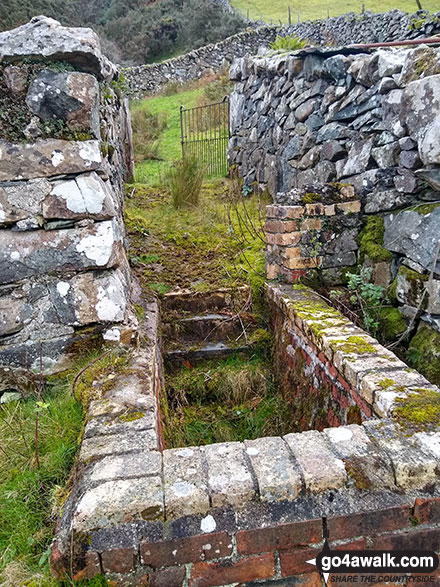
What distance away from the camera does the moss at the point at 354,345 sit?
245 cm

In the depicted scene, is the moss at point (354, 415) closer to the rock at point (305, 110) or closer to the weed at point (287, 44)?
the rock at point (305, 110)

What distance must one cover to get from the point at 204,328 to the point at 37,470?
2.19 m

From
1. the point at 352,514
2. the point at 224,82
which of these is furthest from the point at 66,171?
the point at 224,82

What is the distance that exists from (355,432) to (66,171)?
6.78 feet

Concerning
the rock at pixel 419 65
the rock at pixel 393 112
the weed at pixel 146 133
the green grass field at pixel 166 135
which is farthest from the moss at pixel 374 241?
the weed at pixel 146 133

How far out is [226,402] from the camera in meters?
3.43

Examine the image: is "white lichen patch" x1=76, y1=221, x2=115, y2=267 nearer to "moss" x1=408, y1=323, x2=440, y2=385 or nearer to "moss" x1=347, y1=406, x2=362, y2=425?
"moss" x1=347, y1=406, x2=362, y2=425

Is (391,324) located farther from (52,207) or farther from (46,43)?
(46,43)

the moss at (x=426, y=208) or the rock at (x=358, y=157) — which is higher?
the rock at (x=358, y=157)

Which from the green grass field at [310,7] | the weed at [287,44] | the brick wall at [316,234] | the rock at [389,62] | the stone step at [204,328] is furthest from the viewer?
the green grass field at [310,7]

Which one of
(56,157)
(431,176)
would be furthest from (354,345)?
(56,157)

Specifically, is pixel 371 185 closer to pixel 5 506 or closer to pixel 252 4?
pixel 5 506

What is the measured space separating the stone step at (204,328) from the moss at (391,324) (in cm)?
127

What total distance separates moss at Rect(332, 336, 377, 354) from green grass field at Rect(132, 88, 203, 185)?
560 cm
